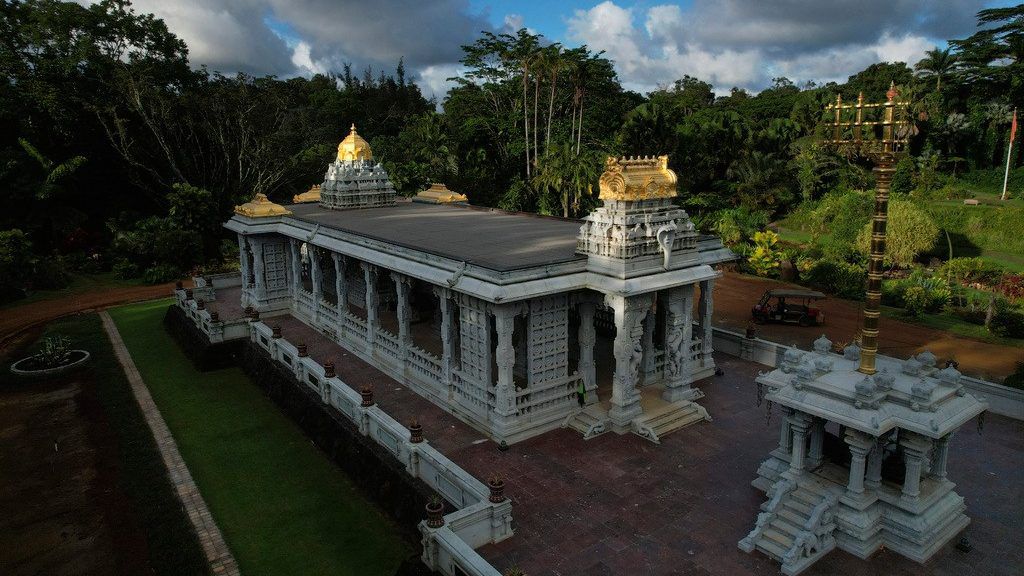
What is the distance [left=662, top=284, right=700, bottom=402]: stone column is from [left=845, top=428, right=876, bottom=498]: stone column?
535 centimetres

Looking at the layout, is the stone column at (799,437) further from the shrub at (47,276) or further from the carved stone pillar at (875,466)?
the shrub at (47,276)

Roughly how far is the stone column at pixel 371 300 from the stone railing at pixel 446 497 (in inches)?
125

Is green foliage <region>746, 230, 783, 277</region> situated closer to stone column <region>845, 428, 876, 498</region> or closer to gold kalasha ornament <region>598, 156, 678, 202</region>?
gold kalasha ornament <region>598, 156, 678, 202</region>

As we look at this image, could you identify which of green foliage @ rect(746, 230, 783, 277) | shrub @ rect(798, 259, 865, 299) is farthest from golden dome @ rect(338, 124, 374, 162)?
shrub @ rect(798, 259, 865, 299)

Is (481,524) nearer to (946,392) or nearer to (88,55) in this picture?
(946,392)

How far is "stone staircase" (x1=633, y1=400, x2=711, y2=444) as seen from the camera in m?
14.1

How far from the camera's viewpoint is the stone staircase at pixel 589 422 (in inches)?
564

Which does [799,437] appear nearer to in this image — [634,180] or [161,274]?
[634,180]

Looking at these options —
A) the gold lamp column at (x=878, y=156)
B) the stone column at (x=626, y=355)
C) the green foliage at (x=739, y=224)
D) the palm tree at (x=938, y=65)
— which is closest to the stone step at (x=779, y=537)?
the gold lamp column at (x=878, y=156)

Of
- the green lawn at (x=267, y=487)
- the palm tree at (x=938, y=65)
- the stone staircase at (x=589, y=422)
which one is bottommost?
the green lawn at (x=267, y=487)

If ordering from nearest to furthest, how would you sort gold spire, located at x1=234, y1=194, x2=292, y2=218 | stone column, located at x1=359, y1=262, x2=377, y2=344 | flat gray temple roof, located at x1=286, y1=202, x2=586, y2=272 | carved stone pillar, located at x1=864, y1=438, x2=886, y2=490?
carved stone pillar, located at x1=864, y1=438, x2=886, y2=490 < flat gray temple roof, located at x1=286, y1=202, x2=586, y2=272 < stone column, located at x1=359, y1=262, x2=377, y2=344 < gold spire, located at x1=234, y1=194, x2=292, y2=218

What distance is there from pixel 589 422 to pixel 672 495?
3.08m

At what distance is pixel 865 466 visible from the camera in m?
10.4

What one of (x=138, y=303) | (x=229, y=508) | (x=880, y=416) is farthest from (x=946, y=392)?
(x=138, y=303)
